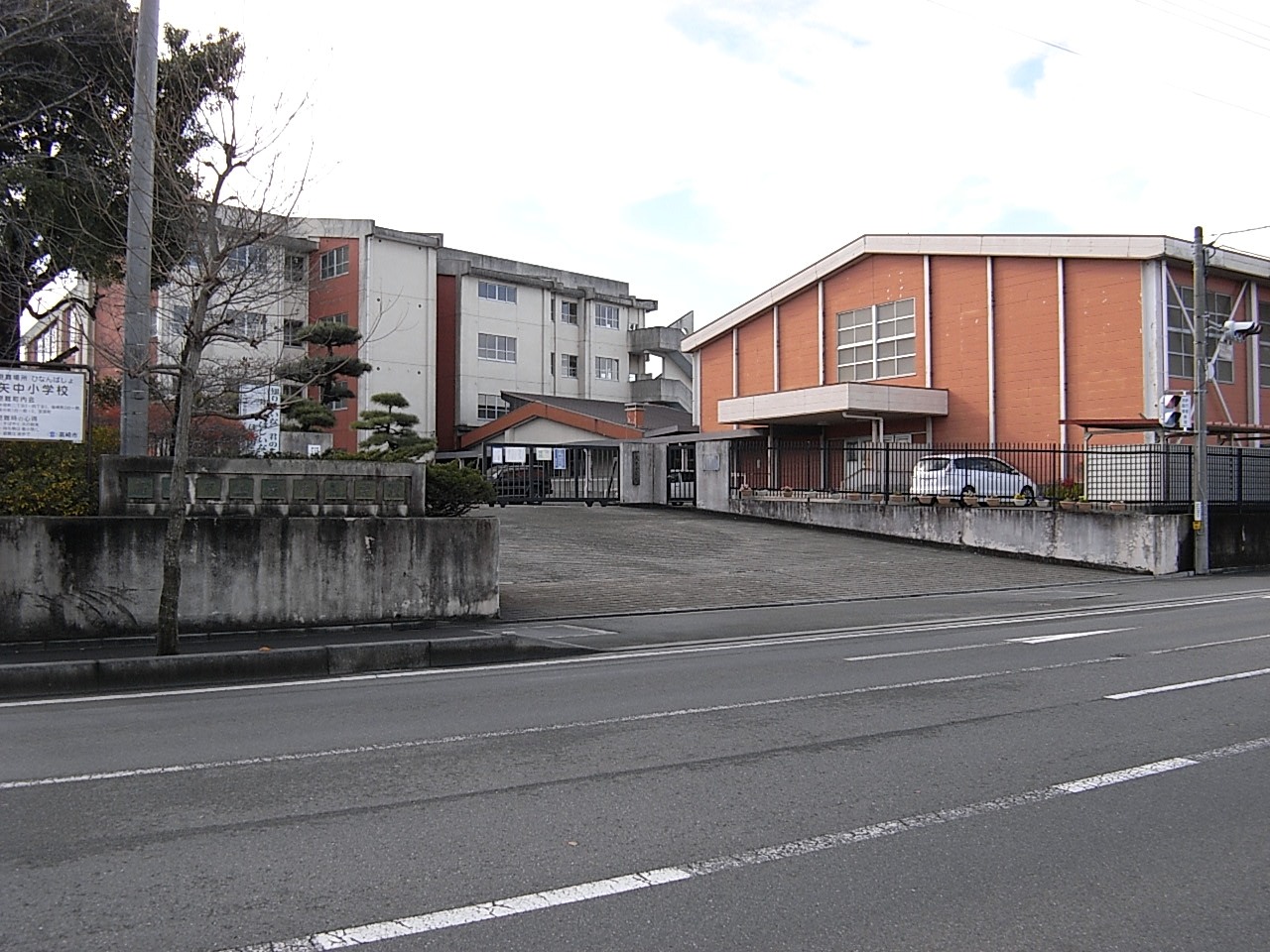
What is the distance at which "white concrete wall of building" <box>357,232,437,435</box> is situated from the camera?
51031 millimetres

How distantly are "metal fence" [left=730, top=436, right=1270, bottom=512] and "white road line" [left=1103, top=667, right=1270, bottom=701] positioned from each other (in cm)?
1494

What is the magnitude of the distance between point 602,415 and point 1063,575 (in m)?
28.3

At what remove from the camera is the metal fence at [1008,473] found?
2428 cm

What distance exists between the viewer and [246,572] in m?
12.9

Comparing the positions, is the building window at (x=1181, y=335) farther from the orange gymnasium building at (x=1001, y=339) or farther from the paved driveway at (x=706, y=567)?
the paved driveway at (x=706, y=567)

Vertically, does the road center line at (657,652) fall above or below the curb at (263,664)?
below

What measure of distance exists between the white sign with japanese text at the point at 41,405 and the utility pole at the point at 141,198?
0.78m

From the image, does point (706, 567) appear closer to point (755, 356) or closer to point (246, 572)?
point (246, 572)

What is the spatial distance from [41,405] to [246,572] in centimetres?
313

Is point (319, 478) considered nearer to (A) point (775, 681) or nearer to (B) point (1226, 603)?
(A) point (775, 681)

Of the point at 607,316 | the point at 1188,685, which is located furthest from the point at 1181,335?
the point at 607,316

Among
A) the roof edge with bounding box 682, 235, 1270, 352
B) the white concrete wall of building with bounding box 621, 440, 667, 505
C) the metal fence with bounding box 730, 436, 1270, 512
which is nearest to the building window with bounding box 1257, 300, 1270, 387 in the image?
the roof edge with bounding box 682, 235, 1270, 352

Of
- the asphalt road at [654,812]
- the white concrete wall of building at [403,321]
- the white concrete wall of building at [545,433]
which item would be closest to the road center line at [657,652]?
the asphalt road at [654,812]

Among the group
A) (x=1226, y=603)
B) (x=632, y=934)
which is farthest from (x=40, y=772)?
(x=1226, y=603)
